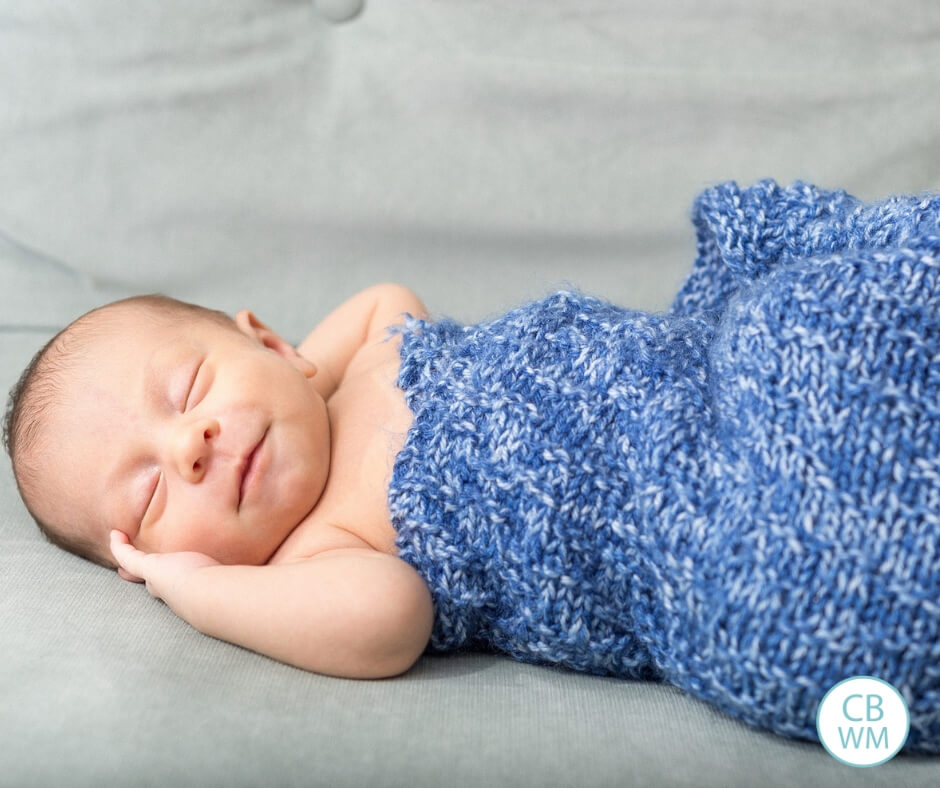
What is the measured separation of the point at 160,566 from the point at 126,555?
0.07 m

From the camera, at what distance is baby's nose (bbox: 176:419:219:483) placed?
1.14 m

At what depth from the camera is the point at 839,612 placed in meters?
0.90

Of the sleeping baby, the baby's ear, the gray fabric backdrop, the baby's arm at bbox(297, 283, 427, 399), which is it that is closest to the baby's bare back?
the sleeping baby

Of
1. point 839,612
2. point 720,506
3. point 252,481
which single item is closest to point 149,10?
point 252,481

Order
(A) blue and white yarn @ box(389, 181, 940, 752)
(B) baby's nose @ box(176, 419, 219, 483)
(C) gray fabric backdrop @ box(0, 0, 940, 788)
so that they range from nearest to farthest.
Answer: (A) blue and white yarn @ box(389, 181, 940, 752) → (B) baby's nose @ box(176, 419, 219, 483) → (C) gray fabric backdrop @ box(0, 0, 940, 788)

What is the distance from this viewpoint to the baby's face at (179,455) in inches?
46.2

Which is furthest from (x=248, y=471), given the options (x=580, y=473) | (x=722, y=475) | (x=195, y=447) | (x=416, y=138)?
(x=416, y=138)

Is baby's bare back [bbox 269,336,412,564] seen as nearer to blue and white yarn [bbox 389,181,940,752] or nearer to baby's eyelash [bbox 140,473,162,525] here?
blue and white yarn [bbox 389,181,940,752]

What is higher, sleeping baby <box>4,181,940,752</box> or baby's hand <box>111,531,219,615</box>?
sleeping baby <box>4,181,940,752</box>

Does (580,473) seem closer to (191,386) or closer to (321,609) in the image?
(321,609)

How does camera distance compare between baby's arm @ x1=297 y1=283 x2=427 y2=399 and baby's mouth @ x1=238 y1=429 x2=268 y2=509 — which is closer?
baby's mouth @ x1=238 y1=429 x2=268 y2=509

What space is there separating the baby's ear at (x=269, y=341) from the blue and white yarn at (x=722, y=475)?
227 millimetres

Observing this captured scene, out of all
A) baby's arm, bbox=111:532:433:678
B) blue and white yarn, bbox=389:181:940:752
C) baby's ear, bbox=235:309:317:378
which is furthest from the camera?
baby's ear, bbox=235:309:317:378

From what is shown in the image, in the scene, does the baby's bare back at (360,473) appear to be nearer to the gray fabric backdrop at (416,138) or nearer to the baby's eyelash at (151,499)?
the baby's eyelash at (151,499)
